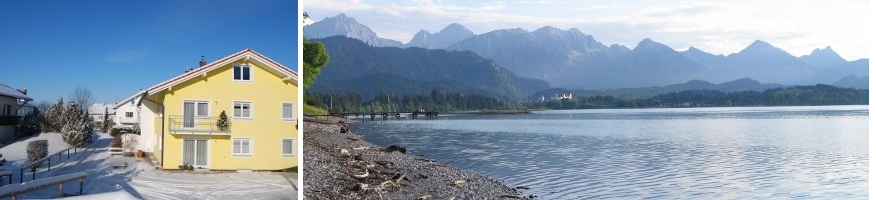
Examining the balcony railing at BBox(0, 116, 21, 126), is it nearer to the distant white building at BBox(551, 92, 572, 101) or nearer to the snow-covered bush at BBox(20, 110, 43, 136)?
the snow-covered bush at BBox(20, 110, 43, 136)

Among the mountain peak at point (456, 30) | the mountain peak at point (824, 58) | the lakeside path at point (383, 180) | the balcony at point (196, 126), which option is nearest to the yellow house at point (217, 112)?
the balcony at point (196, 126)

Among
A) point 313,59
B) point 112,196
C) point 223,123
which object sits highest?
point 313,59

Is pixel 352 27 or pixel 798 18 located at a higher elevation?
pixel 798 18

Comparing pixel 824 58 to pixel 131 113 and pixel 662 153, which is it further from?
pixel 131 113

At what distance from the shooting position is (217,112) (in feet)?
10.6

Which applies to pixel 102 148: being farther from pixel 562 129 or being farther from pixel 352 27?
pixel 562 129

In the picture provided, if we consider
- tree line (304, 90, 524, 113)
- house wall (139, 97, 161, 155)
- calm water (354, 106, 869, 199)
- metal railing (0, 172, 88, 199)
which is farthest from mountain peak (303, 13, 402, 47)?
metal railing (0, 172, 88, 199)

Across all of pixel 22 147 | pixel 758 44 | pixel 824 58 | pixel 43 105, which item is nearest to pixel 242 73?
pixel 43 105

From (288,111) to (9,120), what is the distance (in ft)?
4.30

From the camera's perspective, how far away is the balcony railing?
319cm

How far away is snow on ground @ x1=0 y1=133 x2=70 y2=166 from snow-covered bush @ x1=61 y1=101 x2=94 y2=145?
39mm

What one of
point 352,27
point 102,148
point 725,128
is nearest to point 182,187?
point 102,148

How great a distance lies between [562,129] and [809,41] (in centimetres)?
592

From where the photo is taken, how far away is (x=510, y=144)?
13.4m
